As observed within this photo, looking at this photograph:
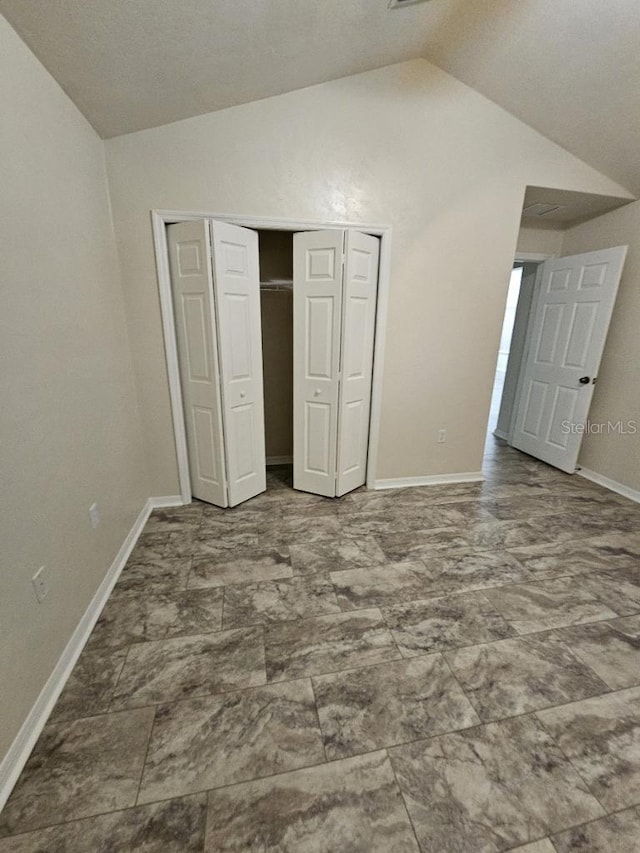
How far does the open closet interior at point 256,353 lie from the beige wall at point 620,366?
2.29 m

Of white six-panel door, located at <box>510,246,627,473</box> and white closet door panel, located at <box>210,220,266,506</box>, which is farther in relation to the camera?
white six-panel door, located at <box>510,246,627,473</box>

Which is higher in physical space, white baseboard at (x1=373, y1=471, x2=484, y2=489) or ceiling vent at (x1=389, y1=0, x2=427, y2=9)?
Result: ceiling vent at (x1=389, y1=0, x2=427, y2=9)

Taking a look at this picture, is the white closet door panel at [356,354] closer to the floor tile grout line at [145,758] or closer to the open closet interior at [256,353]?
the open closet interior at [256,353]

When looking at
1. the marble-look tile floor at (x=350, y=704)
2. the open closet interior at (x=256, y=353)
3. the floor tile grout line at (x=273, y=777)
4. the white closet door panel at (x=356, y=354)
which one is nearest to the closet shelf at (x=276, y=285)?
the open closet interior at (x=256, y=353)

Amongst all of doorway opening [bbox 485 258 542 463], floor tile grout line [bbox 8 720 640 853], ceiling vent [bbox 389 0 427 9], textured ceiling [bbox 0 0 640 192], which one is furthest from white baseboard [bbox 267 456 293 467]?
ceiling vent [bbox 389 0 427 9]

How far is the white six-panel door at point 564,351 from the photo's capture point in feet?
10.1

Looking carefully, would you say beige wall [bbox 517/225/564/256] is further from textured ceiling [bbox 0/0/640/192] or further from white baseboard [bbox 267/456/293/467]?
white baseboard [bbox 267/456/293/467]

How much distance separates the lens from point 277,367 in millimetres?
3457

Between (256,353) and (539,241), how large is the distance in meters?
3.28

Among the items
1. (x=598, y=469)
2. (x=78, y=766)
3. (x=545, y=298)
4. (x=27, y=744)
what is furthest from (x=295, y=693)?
(x=545, y=298)

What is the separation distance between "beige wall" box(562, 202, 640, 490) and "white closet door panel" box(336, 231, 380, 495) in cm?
229

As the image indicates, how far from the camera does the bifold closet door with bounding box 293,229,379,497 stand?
243 cm

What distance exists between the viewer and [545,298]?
12.0ft

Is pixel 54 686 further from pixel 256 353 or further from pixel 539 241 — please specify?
pixel 539 241
